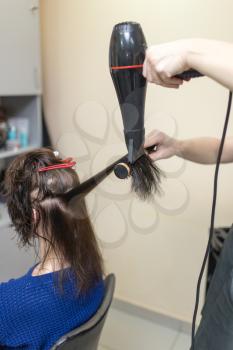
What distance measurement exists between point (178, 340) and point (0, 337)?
1.38m

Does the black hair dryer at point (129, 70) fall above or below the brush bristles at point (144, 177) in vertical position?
above

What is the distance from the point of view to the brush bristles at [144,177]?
787mm

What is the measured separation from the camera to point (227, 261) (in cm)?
95

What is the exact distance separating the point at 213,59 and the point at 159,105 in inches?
Result: 31.7

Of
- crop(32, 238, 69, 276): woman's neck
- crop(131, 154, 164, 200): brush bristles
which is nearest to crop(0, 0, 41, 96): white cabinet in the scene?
crop(32, 238, 69, 276): woman's neck

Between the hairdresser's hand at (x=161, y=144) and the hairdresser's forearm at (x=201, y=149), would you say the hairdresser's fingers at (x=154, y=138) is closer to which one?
the hairdresser's hand at (x=161, y=144)

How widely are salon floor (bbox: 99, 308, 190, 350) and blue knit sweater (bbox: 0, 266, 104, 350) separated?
3.75 feet

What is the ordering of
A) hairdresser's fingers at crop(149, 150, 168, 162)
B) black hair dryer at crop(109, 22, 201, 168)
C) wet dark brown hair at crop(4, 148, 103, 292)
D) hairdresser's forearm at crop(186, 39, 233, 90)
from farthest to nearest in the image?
wet dark brown hair at crop(4, 148, 103, 292) → hairdresser's fingers at crop(149, 150, 168, 162) → black hair dryer at crop(109, 22, 201, 168) → hairdresser's forearm at crop(186, 39, 233, 90)

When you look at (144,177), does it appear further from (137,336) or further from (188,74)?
(137,336)

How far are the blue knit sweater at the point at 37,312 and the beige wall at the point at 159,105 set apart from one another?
395 mm

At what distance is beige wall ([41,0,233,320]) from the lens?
68.5 inches

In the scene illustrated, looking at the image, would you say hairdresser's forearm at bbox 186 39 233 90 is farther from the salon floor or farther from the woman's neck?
the salon floor

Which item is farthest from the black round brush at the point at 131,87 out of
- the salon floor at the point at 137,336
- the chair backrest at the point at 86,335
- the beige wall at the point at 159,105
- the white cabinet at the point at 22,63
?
A: the salon floor at the point at 137,336

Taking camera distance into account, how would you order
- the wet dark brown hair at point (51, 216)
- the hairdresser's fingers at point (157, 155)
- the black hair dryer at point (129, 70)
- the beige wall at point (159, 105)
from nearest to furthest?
the black hair dryer at point (129, 70) < the hairdresser's fingers at point (157, 155) < the wet dark brown hair at point (51, 216) < the beige wall at point (159, 105)
